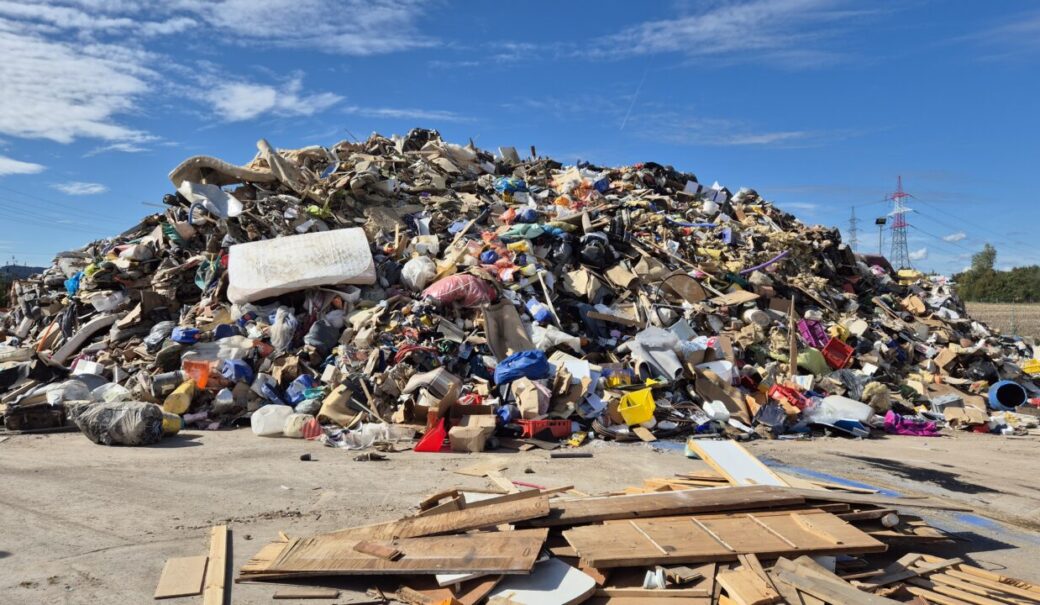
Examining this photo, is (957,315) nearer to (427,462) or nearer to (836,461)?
(836,461)

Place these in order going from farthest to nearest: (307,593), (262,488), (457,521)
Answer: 1. (262,488)
2. (457,521)
3. (307,593)

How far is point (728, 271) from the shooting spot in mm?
10703

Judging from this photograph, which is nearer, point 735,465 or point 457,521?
point 457,521

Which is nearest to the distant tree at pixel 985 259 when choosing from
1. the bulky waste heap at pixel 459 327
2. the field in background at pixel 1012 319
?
the field in background at pixel 1012 319

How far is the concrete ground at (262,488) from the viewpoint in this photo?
378cm

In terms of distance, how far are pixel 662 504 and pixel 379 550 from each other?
1681 mm

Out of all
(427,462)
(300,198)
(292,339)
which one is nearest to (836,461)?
(427,462)

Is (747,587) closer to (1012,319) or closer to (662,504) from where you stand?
(662,504)

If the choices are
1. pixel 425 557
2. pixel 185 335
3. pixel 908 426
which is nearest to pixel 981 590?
pixel 425 557

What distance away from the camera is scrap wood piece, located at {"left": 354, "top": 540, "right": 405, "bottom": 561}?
11.5 feet

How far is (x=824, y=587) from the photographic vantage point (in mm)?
3227

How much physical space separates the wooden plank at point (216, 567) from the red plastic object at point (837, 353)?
8123 millimetres

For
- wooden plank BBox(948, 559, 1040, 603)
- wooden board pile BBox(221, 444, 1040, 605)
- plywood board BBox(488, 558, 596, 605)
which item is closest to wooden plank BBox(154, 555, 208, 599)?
wooden board pile BBox(221, 444, 1040, 605)

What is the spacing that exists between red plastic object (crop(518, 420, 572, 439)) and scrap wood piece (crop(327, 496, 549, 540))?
2.88 meters
